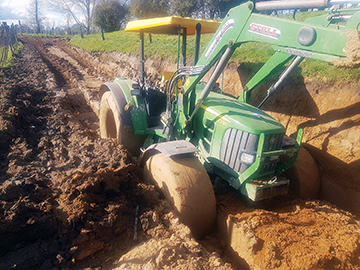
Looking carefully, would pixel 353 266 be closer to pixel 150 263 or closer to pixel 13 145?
pixel 150 263

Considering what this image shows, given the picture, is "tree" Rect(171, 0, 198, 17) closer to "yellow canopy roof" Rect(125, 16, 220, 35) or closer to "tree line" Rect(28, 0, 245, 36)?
"tree line" Rect(28, 0, 245, 36)

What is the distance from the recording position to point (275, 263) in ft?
9.63

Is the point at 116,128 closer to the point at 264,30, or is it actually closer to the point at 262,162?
the point at 262,162

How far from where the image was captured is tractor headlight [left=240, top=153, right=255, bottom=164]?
11.8 feet

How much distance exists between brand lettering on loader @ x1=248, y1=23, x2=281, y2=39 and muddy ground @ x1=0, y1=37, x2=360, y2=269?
225 cm

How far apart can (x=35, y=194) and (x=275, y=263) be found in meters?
2.91

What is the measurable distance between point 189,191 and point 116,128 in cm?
292

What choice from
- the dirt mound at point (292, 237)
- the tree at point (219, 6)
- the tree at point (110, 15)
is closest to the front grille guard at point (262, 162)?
the dirt mound at point (292, 237)

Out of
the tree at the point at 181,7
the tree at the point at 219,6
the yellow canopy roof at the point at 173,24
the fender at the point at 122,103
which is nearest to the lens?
the yellow canopy roof at the point at 173,24

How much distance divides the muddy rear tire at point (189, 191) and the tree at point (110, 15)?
2859 centimetres

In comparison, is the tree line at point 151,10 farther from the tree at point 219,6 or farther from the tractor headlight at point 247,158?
the tractor headlight at point 247,158

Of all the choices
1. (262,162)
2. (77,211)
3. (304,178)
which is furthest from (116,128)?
(304,178)

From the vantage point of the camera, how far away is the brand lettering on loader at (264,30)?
10.2 feet

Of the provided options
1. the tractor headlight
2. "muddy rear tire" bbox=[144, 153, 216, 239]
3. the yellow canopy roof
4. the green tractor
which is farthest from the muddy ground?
the yellow canopy roof
